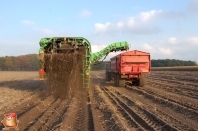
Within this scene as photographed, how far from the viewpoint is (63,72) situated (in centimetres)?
1381

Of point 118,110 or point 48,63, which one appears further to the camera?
point 48,63

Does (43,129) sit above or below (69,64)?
below

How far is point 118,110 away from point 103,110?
1.64 ft

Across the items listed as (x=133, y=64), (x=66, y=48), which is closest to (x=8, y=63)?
(x=133, y=64)

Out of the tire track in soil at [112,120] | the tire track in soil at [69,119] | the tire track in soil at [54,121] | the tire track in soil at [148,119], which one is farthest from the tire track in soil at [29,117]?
the tire track in soil at [148,119]

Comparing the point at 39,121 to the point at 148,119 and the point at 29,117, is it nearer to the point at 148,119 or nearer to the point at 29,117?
the point at 29,117

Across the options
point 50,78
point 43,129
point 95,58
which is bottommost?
point 43,129

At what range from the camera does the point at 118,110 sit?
9609 millimetres

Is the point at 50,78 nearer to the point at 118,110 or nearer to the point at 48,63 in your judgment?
the point at 48,63

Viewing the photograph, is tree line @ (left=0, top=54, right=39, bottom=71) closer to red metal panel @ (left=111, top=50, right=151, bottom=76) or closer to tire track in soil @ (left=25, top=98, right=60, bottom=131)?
Result: red metal panel @ (left=111, top=50, right=151, bottom=76)

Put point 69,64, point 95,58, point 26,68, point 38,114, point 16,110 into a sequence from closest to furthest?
point 38,114 < point 16,110 < point 69,64 < point 95,58 < point 26,68

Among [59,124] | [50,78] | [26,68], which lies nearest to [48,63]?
[50,78]

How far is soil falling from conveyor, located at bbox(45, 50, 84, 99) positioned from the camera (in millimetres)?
13797

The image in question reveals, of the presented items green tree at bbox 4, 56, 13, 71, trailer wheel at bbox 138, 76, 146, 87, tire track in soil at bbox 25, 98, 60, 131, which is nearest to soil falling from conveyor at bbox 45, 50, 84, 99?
tire track in soil at bbox 25, 98, 60, 131
